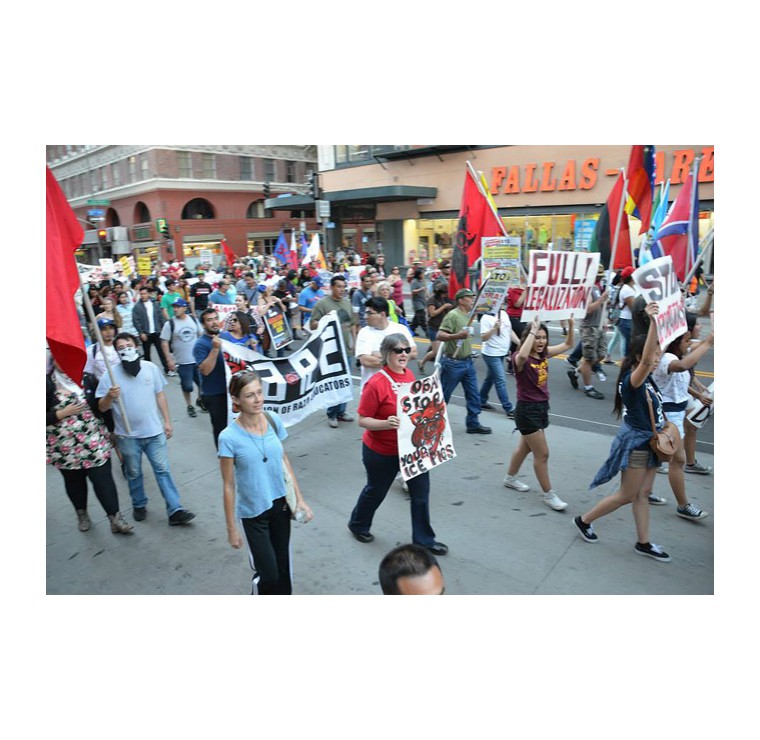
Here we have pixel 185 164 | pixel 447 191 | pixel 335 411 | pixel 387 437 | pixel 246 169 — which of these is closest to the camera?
pixel 387 437

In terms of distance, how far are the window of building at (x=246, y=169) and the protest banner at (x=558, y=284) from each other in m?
34.8

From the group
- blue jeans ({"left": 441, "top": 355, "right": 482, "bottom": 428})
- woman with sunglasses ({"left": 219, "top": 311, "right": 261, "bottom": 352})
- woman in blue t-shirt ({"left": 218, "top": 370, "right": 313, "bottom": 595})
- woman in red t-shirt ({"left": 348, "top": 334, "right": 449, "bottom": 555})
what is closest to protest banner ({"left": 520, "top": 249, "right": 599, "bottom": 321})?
woman in red t-shirt ({"left": 348, "top": 334, "right": 449, "bottom": 555})

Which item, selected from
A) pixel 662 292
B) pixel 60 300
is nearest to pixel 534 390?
pixel 662 292

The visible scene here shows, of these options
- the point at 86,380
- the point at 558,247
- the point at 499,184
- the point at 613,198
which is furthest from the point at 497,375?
the point at 499,184

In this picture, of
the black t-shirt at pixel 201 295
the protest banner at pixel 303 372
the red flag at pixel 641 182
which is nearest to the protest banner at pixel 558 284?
the protest banner at pixel 303 372

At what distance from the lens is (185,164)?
34.3 meters

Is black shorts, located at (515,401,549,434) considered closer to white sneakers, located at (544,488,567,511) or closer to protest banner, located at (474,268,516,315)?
white sneakers, located at (544,488,567,511)

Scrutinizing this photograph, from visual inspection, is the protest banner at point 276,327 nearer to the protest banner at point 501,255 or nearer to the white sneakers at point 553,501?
the protest banner at point 501,255

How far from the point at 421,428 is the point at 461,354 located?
255 cm

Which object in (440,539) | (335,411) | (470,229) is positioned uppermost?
(470,229)

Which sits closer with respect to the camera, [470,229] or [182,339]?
[470,229]

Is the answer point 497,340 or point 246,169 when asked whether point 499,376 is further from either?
point 246,169

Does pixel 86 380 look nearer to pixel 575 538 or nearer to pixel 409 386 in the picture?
pixel 409 386

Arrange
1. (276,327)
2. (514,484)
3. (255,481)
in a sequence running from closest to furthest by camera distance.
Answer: (255,481) < (514,484) < (276,327)
